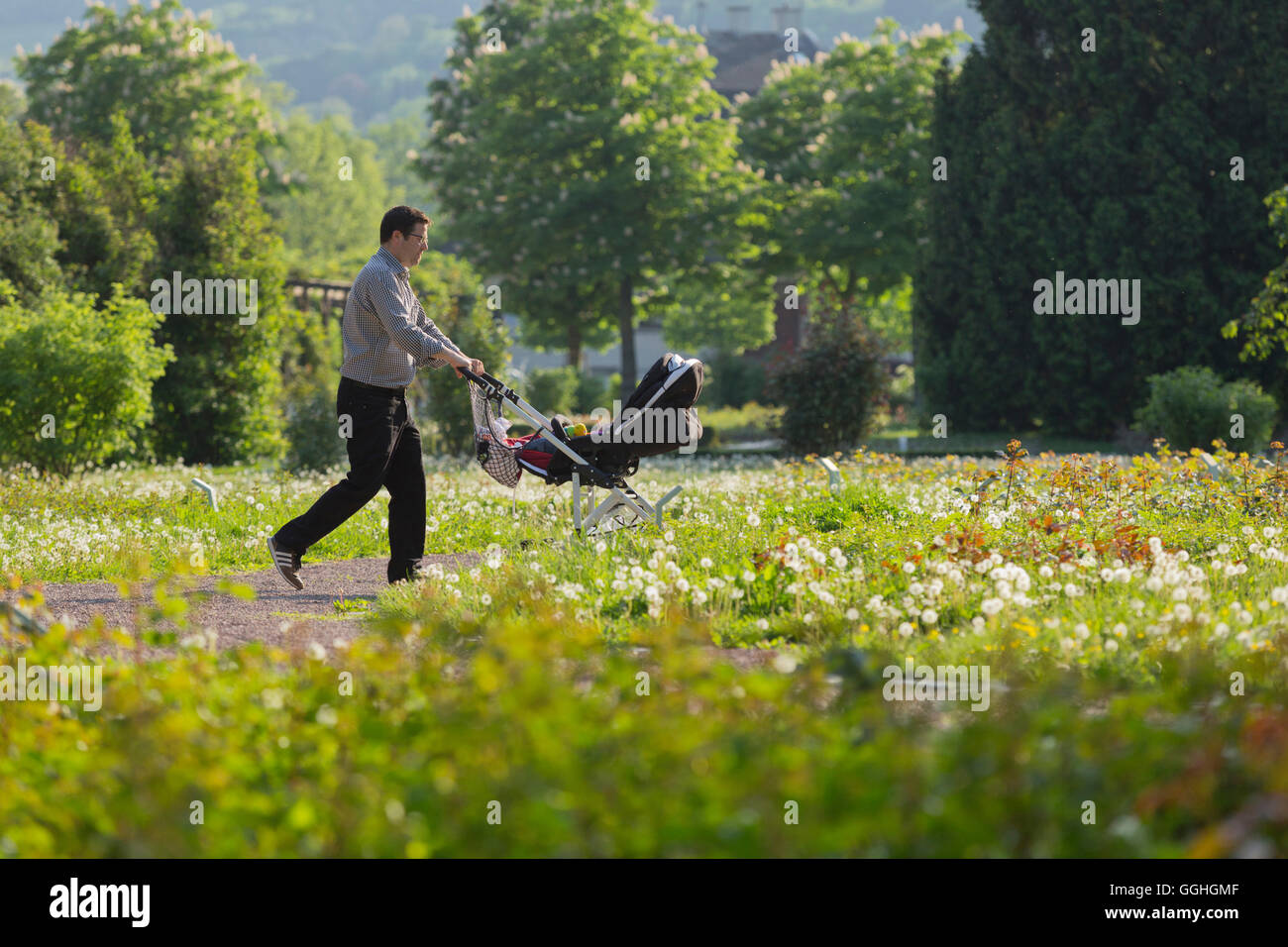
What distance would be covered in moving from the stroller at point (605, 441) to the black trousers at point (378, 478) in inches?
24.5

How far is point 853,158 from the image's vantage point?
31172 mm

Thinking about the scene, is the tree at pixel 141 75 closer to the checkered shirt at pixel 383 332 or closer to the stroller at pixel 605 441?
the stroller at pixel 605 441

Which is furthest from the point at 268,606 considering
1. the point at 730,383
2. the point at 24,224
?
the point at 730,383

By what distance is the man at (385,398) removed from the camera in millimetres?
7242

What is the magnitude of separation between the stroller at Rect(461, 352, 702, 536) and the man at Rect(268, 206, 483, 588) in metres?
0.58

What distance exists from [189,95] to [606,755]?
3658 centimetres

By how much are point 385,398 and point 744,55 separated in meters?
60.3

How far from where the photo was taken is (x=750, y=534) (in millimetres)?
7500

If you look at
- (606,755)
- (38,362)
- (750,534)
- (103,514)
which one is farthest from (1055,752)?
(38,362)

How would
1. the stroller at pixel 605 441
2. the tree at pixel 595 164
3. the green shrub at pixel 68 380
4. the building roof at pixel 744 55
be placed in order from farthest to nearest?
the building roof at pixel 744 55 → the tree at pixel 595 164 → the green shrub at pixel 68 380 → the stroller at pixel 605 441

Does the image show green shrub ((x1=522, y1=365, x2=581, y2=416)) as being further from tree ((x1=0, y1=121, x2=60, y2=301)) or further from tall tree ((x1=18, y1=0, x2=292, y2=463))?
tree ((x1=0, y1=121, x2=60, y2=301))

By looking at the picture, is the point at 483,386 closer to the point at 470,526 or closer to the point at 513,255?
the point at 470,526

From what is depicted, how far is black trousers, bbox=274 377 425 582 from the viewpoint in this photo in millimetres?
7285

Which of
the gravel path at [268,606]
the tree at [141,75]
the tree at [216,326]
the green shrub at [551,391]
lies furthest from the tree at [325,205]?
the gravel path at [268,606]
